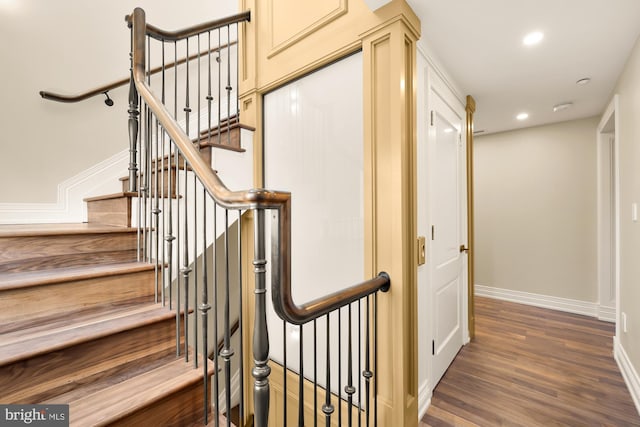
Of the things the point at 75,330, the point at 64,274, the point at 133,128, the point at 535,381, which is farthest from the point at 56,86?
the point at 535,381

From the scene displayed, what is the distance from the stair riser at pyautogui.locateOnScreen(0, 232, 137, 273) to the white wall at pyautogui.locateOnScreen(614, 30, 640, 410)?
3.24 metres

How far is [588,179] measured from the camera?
10.6ft

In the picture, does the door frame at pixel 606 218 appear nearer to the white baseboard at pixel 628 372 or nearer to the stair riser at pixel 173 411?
the white baseboard at pixel 628 372

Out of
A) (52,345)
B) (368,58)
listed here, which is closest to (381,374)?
(52,345)

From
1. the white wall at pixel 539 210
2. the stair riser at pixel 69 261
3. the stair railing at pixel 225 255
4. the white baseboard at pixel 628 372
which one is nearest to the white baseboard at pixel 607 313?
the white wall at pixel 539 210

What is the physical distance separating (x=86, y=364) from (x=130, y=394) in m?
0.25

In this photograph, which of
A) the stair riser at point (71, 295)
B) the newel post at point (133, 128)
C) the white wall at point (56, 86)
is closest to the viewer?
the stair riser at point (71, 295)

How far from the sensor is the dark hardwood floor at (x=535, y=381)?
172 centimetres

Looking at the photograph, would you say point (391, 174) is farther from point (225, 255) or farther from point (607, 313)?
point (607, 313)

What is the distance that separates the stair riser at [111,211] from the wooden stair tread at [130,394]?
103 centimetres

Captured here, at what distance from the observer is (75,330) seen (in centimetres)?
119

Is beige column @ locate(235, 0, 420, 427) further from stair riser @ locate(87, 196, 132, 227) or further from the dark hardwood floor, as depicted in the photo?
stair riser @ locate(87, 196, 132, 227)

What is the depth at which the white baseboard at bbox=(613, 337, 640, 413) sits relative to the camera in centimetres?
179

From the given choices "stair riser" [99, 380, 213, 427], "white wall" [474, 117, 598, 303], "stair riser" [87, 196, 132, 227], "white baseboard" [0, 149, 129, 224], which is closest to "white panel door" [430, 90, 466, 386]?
"stair riser" [99, 380, 213, 427]
